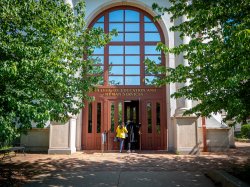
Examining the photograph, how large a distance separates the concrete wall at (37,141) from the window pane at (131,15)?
7.56 metres

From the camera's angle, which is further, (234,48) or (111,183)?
(111,183)

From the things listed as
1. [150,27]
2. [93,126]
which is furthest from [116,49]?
[93,126]

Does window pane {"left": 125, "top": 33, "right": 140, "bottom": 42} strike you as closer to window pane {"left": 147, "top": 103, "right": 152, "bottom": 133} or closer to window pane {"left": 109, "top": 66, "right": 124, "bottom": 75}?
window pane {"left": 109, "top": 66, "right": 124, "bottom": 75}

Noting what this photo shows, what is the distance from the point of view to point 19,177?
7180mm

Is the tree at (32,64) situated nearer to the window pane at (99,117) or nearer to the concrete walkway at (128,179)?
the concrete walkway at (128,179)

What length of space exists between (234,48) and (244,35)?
2.18 feet

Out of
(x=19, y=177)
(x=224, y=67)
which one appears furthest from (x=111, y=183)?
(x=224, y=67)

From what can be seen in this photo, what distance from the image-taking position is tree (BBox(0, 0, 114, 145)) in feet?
17.3

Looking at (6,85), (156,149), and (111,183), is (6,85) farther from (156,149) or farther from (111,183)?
(156,149)

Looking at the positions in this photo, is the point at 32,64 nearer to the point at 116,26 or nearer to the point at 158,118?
the point at 158,118

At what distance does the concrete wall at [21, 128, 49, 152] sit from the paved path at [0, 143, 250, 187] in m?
2.61

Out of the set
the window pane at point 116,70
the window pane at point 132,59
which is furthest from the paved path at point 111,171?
the window pane at point 132,59

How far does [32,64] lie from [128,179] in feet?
12.8

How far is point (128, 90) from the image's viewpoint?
13875mm
